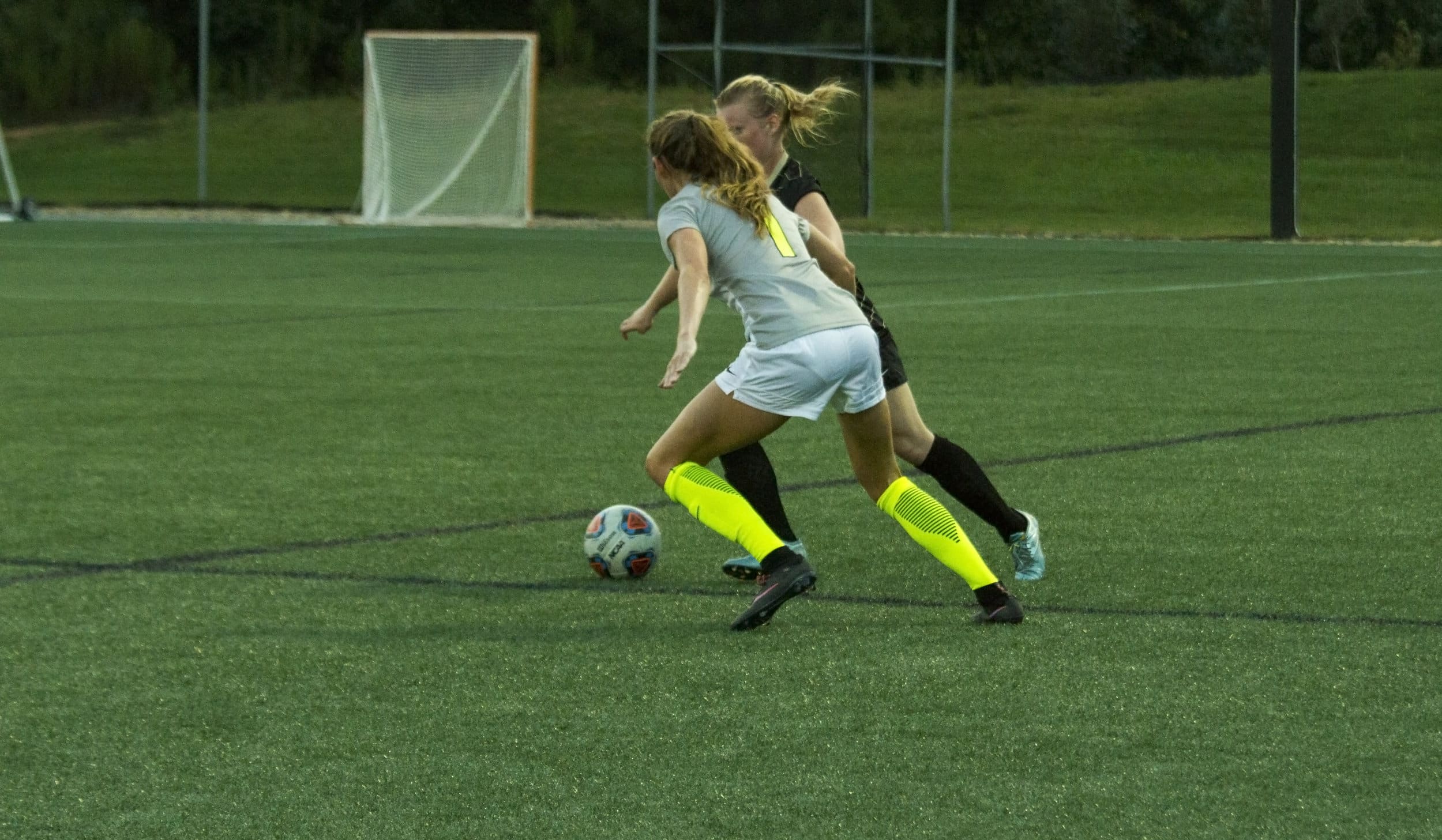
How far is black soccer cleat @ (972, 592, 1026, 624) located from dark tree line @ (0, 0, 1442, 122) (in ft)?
81.3

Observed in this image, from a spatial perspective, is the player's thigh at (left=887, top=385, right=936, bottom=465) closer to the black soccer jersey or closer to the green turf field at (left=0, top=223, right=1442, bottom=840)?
the black soccer jersey

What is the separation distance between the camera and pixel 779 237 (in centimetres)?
546

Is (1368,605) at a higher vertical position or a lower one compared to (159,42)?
lower

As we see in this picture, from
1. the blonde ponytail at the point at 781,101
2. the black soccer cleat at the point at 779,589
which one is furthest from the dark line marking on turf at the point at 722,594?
the blonde ponytail at the point at 781,101

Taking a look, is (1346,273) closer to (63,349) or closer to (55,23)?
(63,349)

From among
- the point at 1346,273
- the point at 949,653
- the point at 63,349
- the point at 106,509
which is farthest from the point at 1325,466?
the point at 1346,273

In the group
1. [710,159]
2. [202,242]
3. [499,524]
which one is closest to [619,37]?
[202,242]

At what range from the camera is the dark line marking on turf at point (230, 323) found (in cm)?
1423

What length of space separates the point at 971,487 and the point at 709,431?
893 mm

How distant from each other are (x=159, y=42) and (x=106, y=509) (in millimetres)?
40473

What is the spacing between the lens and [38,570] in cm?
636

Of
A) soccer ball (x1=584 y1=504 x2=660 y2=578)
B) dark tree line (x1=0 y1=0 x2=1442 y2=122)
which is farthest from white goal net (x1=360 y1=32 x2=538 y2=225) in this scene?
→ soccer ball (x1=584 y1=504 x2=660 y2=578)

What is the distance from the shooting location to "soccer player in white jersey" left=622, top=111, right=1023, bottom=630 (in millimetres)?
5355

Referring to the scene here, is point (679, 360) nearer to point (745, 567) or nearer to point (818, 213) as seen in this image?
point (818, 213)
